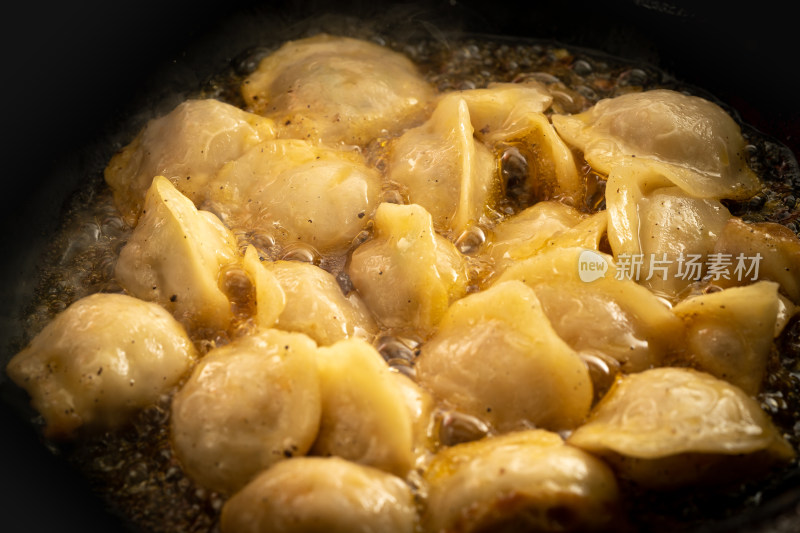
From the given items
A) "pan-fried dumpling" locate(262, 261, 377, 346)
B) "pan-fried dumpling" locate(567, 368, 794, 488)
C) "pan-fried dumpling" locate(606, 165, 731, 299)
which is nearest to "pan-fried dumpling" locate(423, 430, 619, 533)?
"pan-fried dumpling" locate(567, 368, 794, 488)

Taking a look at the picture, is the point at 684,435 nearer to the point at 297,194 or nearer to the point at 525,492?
the point at 525,492

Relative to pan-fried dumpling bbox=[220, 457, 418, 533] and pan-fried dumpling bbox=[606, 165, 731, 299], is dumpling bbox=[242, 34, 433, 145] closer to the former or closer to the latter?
pan-fried dumpling bbox=[606, 165, 731, 299]

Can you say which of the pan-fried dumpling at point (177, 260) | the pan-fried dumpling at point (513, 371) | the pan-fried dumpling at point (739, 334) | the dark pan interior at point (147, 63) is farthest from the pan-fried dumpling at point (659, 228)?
the pan-fried dumpling at point (177, 260)

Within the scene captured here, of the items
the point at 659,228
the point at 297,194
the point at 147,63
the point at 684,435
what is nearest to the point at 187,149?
the point at 297,194

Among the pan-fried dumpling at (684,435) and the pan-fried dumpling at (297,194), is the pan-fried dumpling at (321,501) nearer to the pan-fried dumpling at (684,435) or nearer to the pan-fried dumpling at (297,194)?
the pan-fried dumpling at (684,435)

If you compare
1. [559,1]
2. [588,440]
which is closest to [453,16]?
[559,1]

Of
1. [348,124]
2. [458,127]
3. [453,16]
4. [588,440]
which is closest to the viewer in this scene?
[588,440]

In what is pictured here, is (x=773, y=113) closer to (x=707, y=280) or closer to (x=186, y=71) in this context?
(x=707, y=280)
